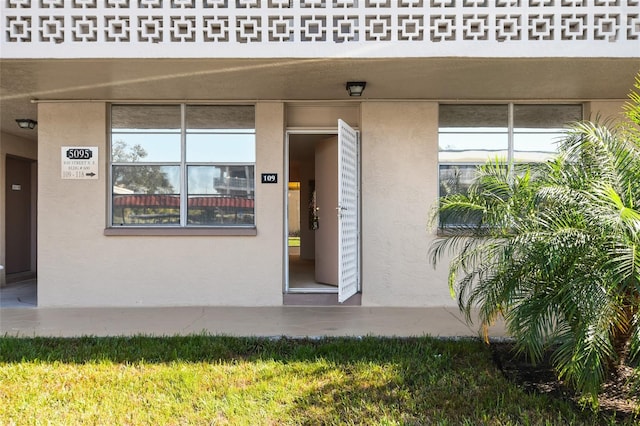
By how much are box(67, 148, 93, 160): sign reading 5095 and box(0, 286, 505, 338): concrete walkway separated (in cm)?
225

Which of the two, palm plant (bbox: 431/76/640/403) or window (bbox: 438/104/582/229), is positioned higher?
window (bbox: 438/104/582/229)

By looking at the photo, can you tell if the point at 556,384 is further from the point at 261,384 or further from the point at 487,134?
the point at 487,134

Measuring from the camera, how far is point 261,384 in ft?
12.4

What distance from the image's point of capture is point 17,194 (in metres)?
9.50

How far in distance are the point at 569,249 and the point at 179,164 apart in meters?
5.41

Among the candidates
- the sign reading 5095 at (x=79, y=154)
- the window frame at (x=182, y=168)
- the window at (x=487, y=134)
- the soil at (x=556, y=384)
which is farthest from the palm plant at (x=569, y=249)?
the sign reading 5095 at (x=79, y=154)

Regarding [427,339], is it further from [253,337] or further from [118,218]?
[118,218]

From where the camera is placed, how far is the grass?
3.28m

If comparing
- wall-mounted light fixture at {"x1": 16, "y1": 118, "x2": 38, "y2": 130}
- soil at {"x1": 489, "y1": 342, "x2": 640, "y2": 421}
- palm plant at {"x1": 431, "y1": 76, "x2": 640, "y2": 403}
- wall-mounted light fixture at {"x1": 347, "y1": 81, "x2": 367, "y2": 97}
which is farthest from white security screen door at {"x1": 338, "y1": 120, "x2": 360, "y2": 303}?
wall-mounted light fixture at {"x1": 16, "y1": 118, "x2": 38, "y2": 130}

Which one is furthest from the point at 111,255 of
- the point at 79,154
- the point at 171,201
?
the point at 79,154

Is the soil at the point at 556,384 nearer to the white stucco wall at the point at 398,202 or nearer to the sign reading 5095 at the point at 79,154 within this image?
the white stucco wall at the point at 398,202

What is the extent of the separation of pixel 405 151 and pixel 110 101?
14.8ft

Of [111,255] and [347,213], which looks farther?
[111,255]

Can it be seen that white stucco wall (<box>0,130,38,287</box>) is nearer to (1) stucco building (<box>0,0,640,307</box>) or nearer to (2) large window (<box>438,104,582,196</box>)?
(1) stucco building (<box>0,0,640,307</box>)
